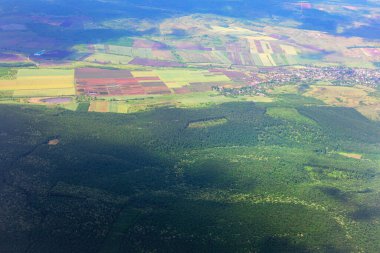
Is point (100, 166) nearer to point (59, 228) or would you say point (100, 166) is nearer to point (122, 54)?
point (59, 228)

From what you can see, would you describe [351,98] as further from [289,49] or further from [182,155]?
[182,155]

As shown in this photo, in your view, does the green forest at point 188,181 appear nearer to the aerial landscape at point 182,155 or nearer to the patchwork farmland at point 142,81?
the aerial landscape at point 182,155

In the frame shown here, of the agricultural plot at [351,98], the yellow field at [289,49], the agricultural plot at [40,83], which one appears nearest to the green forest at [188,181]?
the agricultural plot at [351,98]

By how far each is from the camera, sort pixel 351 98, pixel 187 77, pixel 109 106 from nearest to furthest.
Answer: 1. pixel 109 106
2. pixel 351 98
3. pixel 187 77

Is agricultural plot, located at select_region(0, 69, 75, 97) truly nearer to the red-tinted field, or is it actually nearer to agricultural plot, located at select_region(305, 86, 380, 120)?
the red-tinted field

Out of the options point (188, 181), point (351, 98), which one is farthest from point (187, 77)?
point (188, 181)

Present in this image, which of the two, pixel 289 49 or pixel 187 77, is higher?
pixel 289 49

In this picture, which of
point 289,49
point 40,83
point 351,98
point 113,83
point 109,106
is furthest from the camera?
point 289,49

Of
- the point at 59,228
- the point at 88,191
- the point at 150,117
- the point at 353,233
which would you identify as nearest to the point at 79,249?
the point at 59,228
